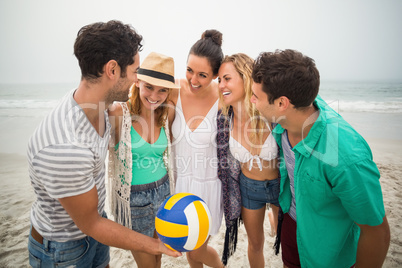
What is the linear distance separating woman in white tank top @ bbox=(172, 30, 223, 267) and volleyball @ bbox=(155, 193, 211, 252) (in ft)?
2.96

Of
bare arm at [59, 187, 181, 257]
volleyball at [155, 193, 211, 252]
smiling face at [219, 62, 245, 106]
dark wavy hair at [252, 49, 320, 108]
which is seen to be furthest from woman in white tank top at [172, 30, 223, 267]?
bare arm at [59, 187, 181, 257]

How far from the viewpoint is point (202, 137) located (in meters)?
2.65

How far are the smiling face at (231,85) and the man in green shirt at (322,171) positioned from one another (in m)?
0.54

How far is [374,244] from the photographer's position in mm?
1456

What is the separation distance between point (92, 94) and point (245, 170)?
1940 millimetres

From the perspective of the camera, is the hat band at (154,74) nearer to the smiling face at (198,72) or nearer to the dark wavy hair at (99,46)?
the smiling face at (198,72)

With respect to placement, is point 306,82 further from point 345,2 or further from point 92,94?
point 345,2

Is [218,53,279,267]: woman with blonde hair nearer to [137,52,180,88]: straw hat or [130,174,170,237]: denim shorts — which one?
[137,52,180,88]: straw hat

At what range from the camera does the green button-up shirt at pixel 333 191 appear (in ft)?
4.44

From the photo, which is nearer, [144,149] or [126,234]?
[126,234]

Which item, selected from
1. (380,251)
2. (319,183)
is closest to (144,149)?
(319,183)

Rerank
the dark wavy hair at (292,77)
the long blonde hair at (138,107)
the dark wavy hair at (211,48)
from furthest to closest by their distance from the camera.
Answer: the dark wavy hair at (211,48), the long blonde hair at (138,107), the dark wavy hair at (292,77)

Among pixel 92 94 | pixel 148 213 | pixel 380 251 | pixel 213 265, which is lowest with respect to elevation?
pixel 213 265

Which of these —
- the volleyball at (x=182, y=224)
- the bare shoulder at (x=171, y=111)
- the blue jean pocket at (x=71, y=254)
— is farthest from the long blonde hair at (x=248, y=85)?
the blue jean pocket at (x=71, y=254)
